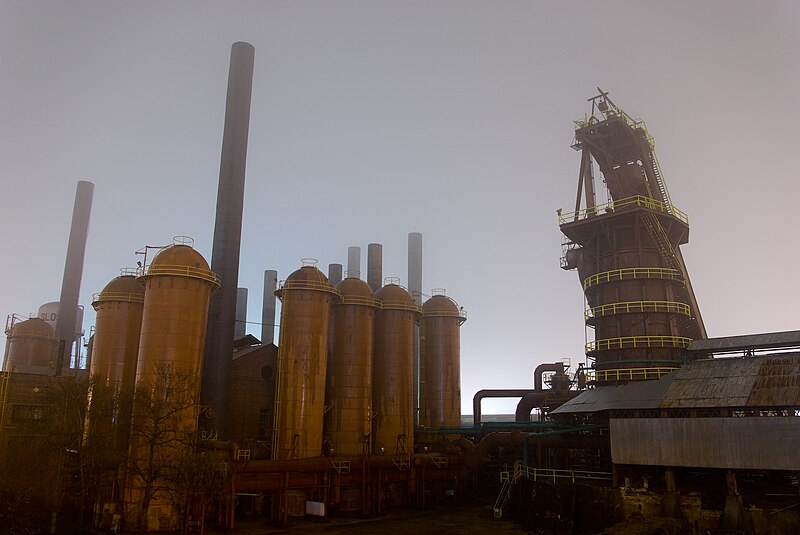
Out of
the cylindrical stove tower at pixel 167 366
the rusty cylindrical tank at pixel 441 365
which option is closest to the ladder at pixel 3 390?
the cylindrical stove tower at pixel 167 366

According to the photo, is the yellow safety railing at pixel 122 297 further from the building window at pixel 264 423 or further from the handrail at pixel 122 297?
the building window at pixel 264 423

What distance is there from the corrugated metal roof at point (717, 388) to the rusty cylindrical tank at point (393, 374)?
1257 cm

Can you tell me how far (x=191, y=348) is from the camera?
106 ft

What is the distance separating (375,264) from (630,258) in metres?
37.0

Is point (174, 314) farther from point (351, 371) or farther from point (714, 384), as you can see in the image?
point (714, 384)

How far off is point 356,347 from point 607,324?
17.7 metres

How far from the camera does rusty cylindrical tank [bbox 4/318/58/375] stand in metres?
55.5

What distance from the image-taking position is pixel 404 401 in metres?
43.0

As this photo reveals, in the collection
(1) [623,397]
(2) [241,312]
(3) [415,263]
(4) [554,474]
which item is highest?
Answer: (3) [415,263]

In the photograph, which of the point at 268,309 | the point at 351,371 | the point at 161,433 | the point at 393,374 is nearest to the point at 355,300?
the point at 351,371

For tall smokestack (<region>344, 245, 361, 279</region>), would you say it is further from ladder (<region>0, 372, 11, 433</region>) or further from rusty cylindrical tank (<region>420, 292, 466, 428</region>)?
ladder (<region>0, 372, 11, 433</region>)

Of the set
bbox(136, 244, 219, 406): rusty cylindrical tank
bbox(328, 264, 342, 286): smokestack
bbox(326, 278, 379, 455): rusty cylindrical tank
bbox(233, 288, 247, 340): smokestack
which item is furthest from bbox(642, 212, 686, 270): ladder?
bbox(233, 288, 247, 340): smokestack

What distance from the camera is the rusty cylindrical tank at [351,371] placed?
39.6m

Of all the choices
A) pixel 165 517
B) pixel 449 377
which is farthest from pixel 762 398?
pixel 165 517
